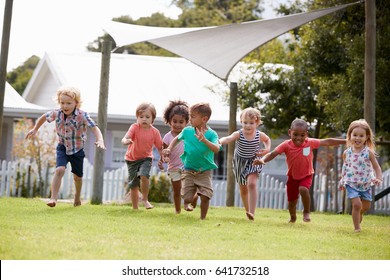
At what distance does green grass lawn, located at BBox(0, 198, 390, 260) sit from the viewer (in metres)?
8.01

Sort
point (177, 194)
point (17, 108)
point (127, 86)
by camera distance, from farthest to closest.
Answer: point (127, 86) → point (17, 108) → point (177, 194)

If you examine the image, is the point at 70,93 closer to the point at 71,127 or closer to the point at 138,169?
the point at 71,127

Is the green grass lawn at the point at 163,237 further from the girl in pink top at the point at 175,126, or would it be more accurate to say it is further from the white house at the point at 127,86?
the white house at the point at 127,86

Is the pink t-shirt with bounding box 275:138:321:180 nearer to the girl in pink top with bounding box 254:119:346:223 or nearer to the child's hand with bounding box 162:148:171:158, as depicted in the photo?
the girl in pink top with bounding box 254:119:346:223

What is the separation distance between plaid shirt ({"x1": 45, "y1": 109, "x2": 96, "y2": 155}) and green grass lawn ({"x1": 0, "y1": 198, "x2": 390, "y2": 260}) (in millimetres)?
905

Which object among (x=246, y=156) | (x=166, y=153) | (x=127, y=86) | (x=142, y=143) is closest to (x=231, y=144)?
(x=142, y=143)

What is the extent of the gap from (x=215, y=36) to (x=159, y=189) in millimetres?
6328

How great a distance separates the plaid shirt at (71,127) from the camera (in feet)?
41.7

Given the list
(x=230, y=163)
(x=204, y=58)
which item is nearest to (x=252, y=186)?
(x=204, y=58)

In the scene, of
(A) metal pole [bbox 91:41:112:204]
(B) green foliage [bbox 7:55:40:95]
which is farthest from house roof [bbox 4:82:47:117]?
(B) green foliage [bbox 7:55:40:95]

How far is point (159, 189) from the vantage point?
834 inches

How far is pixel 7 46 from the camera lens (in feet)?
49.9

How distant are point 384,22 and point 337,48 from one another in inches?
118

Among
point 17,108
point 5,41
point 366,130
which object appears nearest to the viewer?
point 366,130
